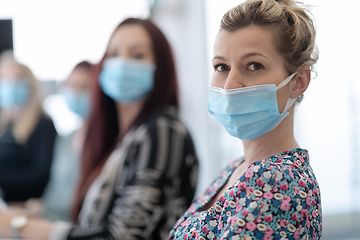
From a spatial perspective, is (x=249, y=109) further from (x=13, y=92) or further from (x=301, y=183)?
(x=13, y=92)

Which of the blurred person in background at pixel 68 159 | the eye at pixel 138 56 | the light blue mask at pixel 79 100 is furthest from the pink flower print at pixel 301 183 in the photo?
the light blue mask at pixel 79 100

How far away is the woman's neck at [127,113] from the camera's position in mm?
1624

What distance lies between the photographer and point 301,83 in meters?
0.81

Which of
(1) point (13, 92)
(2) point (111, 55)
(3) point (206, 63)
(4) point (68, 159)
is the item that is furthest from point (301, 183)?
(1) point (13, 92)

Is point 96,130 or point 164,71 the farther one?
point 96,130

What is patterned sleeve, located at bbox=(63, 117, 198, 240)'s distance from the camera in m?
1.27

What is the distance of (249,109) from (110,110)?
1.13 m

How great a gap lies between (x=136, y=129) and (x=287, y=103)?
81 centimetres

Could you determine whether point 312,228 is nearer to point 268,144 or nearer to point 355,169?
point 268,144

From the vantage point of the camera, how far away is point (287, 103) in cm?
79

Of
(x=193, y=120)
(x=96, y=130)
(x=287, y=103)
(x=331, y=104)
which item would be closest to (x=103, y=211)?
(x=96, y=130)

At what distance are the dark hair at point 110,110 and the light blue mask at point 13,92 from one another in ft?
4.22

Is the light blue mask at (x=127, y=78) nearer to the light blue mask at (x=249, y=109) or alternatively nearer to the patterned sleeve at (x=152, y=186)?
the patterned sleeve at (x=152, y=186)

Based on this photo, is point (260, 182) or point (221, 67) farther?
point (221, 67)
